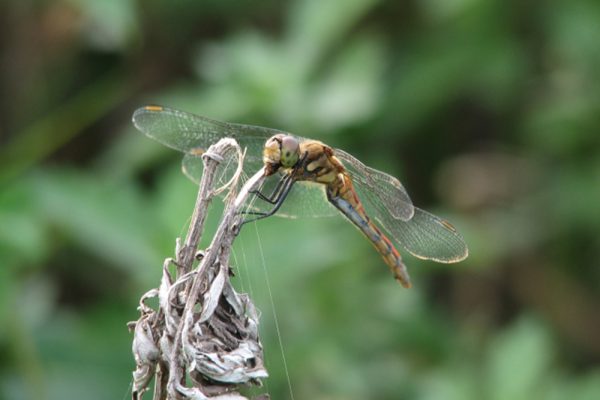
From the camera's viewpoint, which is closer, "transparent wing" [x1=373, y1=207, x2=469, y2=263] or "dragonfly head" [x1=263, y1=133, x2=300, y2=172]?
"dragonfly head" [x1=263, y1=133, x2=300, y2=172]

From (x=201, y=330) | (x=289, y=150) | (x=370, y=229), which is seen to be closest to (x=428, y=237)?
(x=370, y=229)

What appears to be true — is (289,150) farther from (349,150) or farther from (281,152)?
(349,150)

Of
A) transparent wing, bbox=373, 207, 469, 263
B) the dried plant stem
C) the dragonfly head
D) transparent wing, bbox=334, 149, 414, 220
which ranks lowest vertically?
the dried plant stem

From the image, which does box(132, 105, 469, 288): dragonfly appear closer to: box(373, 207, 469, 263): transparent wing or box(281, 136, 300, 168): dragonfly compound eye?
box(373, 207, 469, 263): transparent wing

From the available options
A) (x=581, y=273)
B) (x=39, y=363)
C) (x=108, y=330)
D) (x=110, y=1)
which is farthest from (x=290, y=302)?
(x=581, y=273)

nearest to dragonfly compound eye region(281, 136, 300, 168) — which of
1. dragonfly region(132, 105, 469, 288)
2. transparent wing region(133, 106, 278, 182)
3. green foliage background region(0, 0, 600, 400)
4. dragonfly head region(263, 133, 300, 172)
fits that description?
dragonfly head region(263, 133, 300, 172)
